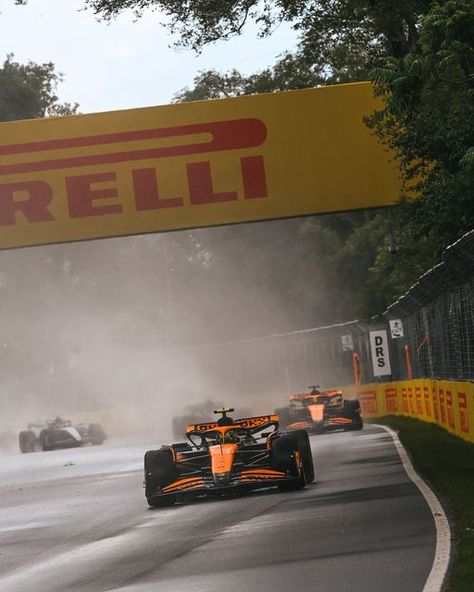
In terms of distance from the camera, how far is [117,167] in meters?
19.9

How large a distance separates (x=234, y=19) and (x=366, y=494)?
926 cm

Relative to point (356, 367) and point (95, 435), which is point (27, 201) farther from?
point (356, 367)

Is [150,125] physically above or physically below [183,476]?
above

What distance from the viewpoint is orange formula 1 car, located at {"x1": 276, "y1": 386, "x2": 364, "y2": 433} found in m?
30.9

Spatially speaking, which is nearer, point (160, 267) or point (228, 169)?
point (228, 169)

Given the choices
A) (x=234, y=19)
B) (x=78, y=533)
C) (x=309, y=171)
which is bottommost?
(x=78, y=533)

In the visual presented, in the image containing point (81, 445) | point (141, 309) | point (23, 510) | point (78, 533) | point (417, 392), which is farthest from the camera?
point (141, 309)

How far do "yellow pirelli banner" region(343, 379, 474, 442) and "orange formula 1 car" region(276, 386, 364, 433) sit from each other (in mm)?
1438

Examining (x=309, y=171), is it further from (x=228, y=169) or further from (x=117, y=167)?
(x=117, y=167)

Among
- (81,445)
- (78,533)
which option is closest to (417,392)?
(81,445)

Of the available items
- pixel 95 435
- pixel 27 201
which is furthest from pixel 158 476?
pixel 95 435

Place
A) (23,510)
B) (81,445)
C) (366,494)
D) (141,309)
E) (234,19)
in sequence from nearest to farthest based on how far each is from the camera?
(366,494) → (23,510) → (234,19) → (81,445) → (141,309)

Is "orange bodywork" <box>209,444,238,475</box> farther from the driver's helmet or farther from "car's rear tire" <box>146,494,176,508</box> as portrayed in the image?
the driver's helmet

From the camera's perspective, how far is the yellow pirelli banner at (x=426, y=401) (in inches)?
818
